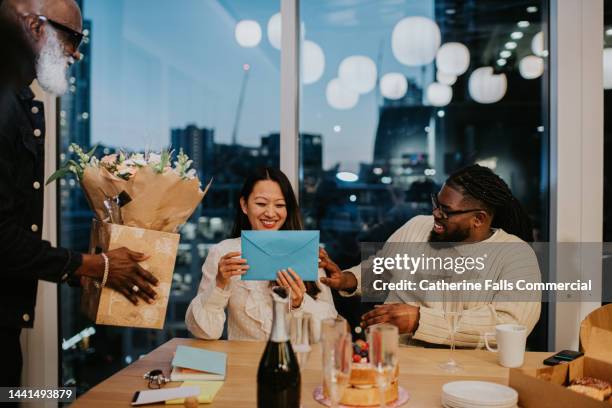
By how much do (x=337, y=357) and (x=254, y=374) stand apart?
0.48 m

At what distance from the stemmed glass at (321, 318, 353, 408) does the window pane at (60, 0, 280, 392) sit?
1.68m

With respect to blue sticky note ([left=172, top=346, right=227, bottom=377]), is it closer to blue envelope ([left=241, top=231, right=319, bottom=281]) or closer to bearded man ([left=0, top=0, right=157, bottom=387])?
bearded man ([left=0, top=0, right=157, bottom=387])

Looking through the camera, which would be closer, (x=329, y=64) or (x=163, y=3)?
(x=329, y=64)

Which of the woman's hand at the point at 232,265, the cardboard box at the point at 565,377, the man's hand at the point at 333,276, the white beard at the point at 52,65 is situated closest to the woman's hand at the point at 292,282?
the woman's hand at the point at 232,265

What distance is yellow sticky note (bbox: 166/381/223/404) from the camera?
1.32 meters

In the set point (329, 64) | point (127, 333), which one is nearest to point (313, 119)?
point (329, 64)

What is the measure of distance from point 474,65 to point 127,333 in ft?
8.73

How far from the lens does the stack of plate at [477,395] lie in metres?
1.26

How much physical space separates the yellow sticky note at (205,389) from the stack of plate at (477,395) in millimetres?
587

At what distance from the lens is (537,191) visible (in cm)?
259

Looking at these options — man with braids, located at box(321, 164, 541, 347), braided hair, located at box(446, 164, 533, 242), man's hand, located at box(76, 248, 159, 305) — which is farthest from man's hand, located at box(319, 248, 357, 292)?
man's hand, located at box(76, 248, 159, 305)

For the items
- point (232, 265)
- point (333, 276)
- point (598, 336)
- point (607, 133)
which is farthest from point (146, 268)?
point (607, 133)

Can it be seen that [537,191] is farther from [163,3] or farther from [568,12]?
[163,3]

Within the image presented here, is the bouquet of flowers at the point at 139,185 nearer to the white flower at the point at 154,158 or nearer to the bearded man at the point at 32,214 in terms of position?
the white flower at the point at 154,158
